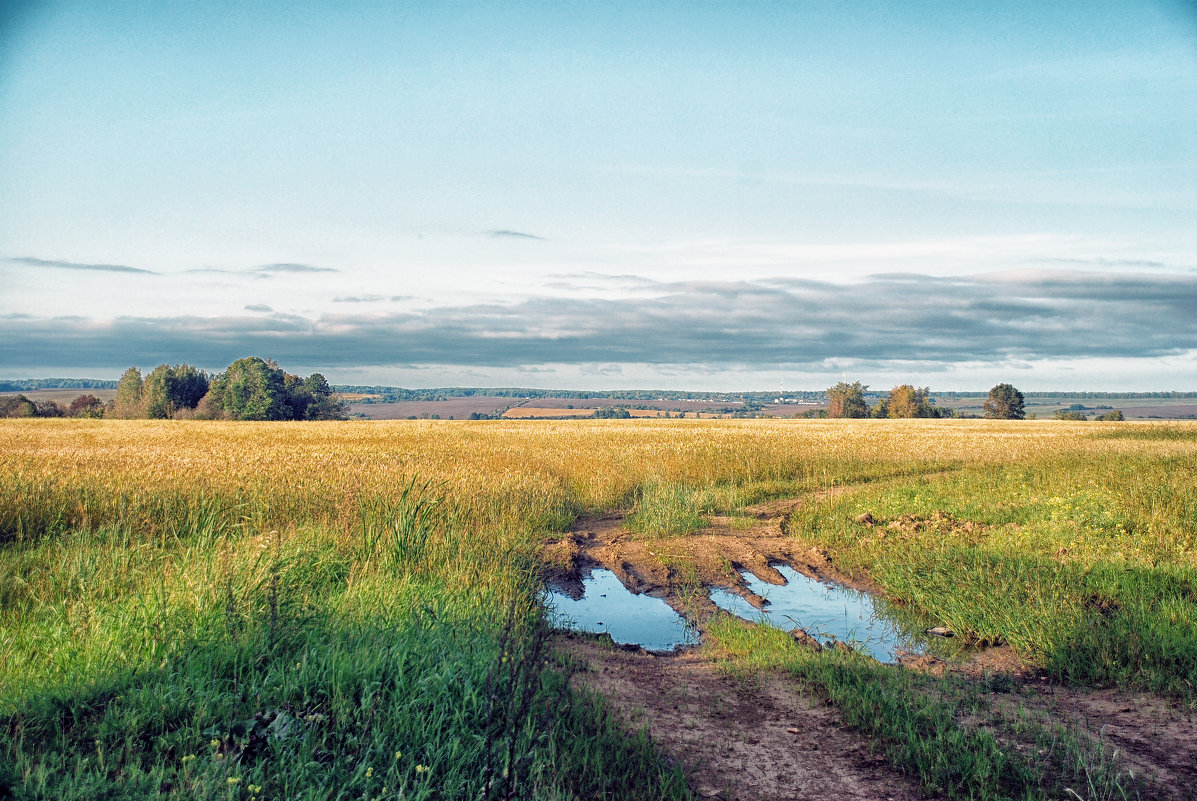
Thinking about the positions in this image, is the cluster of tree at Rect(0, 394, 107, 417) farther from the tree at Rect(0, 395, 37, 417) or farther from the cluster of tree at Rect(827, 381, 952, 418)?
the cluster of tree at Rect(827, 381, 952, 418)

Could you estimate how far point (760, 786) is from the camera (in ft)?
15.1

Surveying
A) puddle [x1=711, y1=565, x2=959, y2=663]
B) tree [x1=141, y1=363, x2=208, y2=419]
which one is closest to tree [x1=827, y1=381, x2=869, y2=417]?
tree [x1=141, y1=363, x2=208, y2=419]

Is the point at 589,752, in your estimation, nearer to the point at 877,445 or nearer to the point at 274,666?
the point at 274,666

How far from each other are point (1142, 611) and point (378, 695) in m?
7.58

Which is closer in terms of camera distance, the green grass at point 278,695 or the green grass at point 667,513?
the green grass at point 278,695

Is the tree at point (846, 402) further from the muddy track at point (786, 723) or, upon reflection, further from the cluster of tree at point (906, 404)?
the muddy track at point (786, 723)

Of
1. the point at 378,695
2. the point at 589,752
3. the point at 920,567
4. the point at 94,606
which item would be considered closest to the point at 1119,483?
the point at 920,567

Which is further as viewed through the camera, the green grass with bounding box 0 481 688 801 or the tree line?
the tree line

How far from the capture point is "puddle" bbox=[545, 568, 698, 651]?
7809 mm

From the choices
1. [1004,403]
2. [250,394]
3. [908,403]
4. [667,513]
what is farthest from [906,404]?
[667,513]

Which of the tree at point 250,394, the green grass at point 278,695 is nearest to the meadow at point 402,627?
the green grass at point 278,695

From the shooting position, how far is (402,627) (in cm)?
546

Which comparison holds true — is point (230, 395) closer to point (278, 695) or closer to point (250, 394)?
point (250, 394)

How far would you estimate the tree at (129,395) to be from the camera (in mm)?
83000
